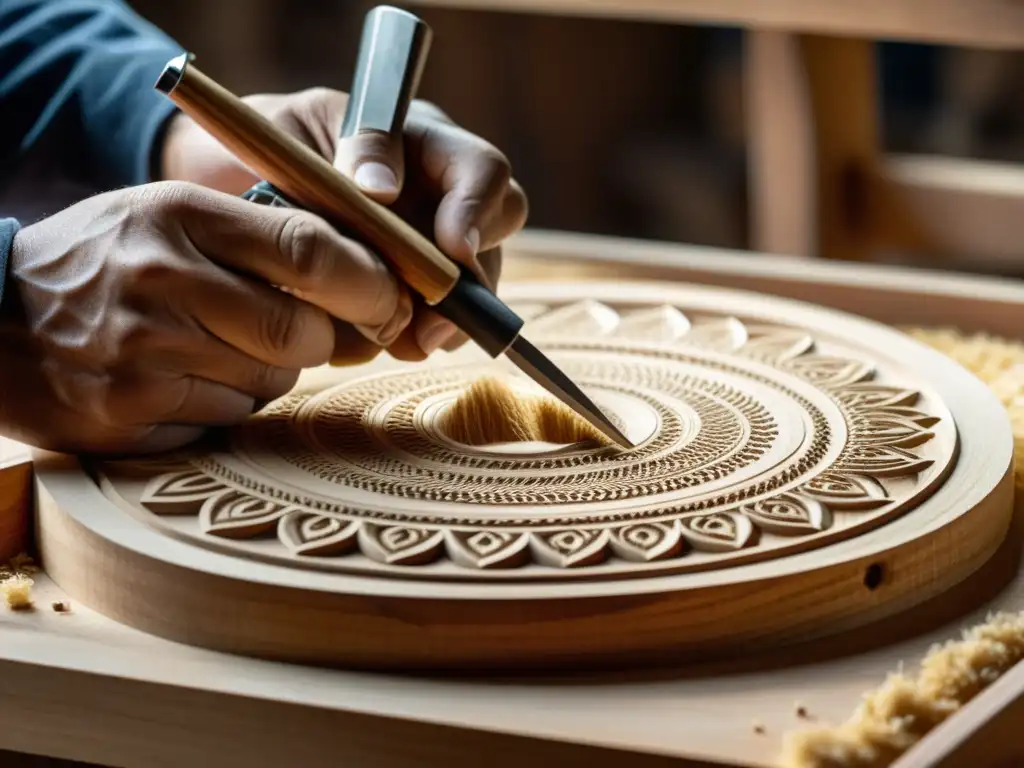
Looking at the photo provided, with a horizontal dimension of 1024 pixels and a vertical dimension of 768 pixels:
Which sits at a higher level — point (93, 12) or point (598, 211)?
point (93, 12)

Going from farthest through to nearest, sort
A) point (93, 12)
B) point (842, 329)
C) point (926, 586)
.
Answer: point (93, 12) → point (842, 329) → point (926, 586)

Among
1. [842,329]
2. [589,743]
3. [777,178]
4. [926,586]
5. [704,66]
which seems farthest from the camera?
[704,66]

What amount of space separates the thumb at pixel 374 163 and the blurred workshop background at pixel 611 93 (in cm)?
254

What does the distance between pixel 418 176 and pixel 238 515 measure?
14.0 inches

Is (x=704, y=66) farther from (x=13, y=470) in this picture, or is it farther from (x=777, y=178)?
(x=13, y=470)

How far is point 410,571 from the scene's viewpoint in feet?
2.32

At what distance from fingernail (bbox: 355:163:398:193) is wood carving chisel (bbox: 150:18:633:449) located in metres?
0.04

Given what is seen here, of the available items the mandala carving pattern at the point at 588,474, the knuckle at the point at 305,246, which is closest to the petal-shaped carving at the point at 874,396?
the mandala carving pattern at the point at 588,474

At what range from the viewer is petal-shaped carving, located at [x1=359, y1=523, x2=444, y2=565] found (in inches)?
28.4

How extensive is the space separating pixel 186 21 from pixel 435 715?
10.3 ft

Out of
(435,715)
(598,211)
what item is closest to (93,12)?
(435,715)

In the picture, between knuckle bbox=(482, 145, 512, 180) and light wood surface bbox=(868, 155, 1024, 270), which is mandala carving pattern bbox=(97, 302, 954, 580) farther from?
light wood surface bbox=(868, 155, 1024, 270)

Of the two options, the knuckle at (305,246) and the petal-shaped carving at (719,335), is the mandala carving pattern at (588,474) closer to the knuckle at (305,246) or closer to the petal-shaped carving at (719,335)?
the petal-shaped carving at (719,335)

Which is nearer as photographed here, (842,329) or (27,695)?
(27,695)
